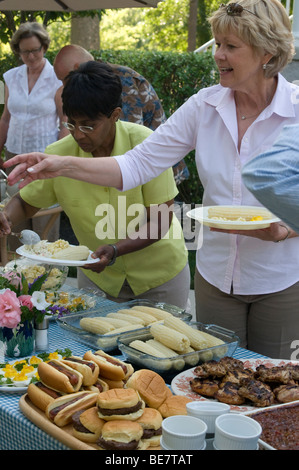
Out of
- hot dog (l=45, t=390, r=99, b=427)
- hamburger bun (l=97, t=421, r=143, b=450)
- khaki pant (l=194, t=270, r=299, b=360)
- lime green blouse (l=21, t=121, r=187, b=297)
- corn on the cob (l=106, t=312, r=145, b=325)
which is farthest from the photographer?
lime green blouse (l=21, t=121, r=187, b=297)

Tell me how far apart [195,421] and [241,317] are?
3.73 ft

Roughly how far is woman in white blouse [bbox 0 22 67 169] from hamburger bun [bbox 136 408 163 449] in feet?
14.6

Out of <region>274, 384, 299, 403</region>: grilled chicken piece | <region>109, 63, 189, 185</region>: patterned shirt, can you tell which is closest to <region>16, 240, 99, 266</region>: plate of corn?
<region>274, 384, 299, 403</region>: grilled chicken piece

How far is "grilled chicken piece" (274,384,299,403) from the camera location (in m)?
1.94

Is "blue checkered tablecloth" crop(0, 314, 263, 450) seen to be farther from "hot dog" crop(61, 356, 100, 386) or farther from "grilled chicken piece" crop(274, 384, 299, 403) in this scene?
"grilled chicken piece" crop(274, 384, 299, 403)

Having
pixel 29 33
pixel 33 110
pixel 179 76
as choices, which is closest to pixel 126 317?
pixel 33 110

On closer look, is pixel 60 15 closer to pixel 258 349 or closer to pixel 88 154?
pixel 88 154

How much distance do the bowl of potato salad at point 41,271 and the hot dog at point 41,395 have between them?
3.05ft

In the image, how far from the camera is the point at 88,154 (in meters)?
3.17

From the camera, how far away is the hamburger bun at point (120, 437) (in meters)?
1.64

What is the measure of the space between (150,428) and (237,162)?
4.02ft

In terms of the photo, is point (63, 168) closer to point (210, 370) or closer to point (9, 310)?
point (9, 310)

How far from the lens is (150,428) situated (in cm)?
173

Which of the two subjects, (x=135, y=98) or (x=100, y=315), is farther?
(x=135, y=98)
